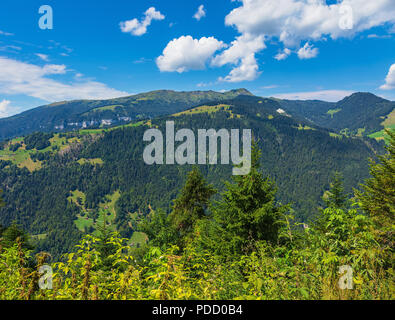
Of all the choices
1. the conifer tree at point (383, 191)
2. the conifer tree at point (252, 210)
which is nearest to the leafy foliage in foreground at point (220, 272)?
the conifer tree at point (252, 210)

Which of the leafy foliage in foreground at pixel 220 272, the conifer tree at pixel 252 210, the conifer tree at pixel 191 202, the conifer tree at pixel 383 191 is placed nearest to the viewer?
the leafy foliage in foreground at pixel 220 272

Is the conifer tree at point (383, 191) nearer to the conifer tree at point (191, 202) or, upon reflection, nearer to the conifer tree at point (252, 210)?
the conifer tree at point (252, 210)

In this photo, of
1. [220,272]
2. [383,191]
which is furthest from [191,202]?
[220,272]

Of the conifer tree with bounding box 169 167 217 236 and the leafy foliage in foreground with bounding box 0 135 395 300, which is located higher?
the leafy foliage in foreground with bounding box 0 135 395 300

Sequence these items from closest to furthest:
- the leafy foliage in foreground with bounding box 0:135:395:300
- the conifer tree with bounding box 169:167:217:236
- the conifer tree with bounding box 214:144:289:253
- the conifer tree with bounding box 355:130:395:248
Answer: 1. the leafy foliage in foreground with bounding box 0:135:395:300
2. the conifer tree with bounding box 214:144:289:253
3. the conifer tree with bounding box 355:130:395:248
4. the conifer tree with bounding box 169:167:217:236

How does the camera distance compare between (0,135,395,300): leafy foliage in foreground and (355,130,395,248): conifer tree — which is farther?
(355,130,395,248): conifer tree

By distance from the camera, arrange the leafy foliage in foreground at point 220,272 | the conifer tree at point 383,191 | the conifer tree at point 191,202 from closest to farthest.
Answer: the leafy foliage in foreground at point 220,272
the conifer tree at point 383,191
the conifer tree at point 191,202

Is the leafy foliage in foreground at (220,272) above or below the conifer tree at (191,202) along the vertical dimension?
above

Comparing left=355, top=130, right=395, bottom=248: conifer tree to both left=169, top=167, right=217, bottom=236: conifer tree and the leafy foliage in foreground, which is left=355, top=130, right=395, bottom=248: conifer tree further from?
left=169, top=167, right=217, bottom=236: conifer tree

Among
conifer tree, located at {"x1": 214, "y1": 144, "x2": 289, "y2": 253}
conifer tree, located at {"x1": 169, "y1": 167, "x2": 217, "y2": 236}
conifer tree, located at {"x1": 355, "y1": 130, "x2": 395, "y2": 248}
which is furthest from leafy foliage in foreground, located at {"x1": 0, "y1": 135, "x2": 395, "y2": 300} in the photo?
conifer tree, located at {"x1": 169, "y1": 167, "x2": 217, "y2": 236}

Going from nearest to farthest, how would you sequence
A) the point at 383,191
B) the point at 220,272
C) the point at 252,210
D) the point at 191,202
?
the point at 220,272 < the point at 252,210 < the point at 383,191 < the point at 191,202

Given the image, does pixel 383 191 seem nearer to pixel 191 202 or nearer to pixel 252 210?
pixel 252 210

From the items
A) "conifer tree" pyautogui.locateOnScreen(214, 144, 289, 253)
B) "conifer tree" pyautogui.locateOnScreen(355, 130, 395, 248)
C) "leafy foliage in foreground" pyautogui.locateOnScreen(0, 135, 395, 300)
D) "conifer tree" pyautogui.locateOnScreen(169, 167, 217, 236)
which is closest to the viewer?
"leafy foliage in foreground" pyautogui.locateOnScreen(0, 135, 395, 300)

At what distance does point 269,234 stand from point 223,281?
7779 millimetres
